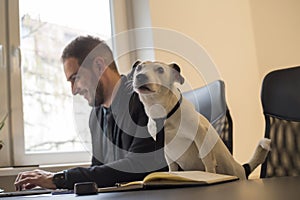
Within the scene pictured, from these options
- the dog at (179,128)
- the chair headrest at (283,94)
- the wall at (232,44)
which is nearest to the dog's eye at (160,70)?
the dog at (179,128)

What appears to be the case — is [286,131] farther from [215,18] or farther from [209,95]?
[215,18]

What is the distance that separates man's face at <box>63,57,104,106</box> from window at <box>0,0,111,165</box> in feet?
1.17

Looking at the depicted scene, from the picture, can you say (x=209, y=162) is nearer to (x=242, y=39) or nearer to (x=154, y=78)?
(x=154, y=78)

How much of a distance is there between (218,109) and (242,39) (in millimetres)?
1247

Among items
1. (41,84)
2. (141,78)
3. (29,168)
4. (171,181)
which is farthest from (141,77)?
(41,84)

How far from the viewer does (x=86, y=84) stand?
1815 mm

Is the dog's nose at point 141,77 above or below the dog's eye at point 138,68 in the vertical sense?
below

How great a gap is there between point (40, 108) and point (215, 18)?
3.81 feet

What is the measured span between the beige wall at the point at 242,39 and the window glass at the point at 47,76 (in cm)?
50

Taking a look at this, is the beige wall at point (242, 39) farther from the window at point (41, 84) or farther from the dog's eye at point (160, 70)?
the dog's eye at point (160, 70)

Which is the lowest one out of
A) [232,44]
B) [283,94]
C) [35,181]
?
[35,181]

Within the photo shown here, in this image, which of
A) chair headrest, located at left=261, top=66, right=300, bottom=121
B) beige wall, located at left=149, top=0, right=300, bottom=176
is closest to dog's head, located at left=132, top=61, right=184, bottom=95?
chair headrest, located at left=261, top=66, right=300, bottom=121

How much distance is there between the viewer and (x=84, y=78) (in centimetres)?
181

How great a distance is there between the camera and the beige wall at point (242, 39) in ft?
7.85
